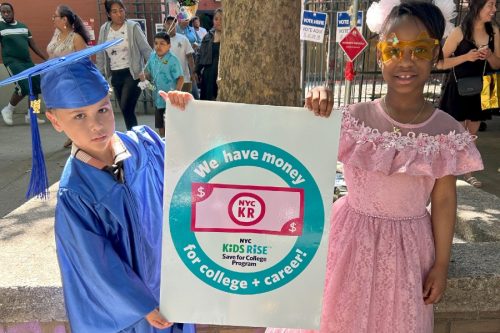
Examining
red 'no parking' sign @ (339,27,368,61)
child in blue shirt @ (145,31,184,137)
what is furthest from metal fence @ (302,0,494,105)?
child in blue shirt @ (145,31,184,137)

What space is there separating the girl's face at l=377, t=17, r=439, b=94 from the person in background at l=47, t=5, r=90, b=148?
469 cm

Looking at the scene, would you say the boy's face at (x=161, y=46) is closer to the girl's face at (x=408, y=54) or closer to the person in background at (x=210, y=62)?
the person in background at (x=210, y=62)

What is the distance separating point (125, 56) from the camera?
5.89m

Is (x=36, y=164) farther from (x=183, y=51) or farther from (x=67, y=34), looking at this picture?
(x=183, y=51)

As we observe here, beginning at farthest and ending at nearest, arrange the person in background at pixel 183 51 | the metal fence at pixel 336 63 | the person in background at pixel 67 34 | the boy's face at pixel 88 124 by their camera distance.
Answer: the metal fence at pixel 336 63
the person in background at pixel 183 51
the person in background at pixel 67 34
the boy's face at pixel 88 124

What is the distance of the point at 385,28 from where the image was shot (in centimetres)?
168

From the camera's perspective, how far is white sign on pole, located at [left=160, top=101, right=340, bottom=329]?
138cm

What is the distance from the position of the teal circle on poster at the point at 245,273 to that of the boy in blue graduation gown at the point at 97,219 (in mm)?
232

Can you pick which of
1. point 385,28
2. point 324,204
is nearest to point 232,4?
point 385,28

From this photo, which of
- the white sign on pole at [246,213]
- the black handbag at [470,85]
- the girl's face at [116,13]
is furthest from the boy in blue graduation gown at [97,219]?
the girl's face at [116,13]

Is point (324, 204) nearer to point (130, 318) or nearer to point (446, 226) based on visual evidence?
point (446, 226)

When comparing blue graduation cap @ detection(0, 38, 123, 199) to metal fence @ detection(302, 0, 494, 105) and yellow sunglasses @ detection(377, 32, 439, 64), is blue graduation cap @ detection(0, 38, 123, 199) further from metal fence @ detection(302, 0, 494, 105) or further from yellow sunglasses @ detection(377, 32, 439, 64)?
metal fence @ detection(302, 0, 494, 105)

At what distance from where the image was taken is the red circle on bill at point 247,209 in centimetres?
142

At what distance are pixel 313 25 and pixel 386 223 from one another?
5285 mm
